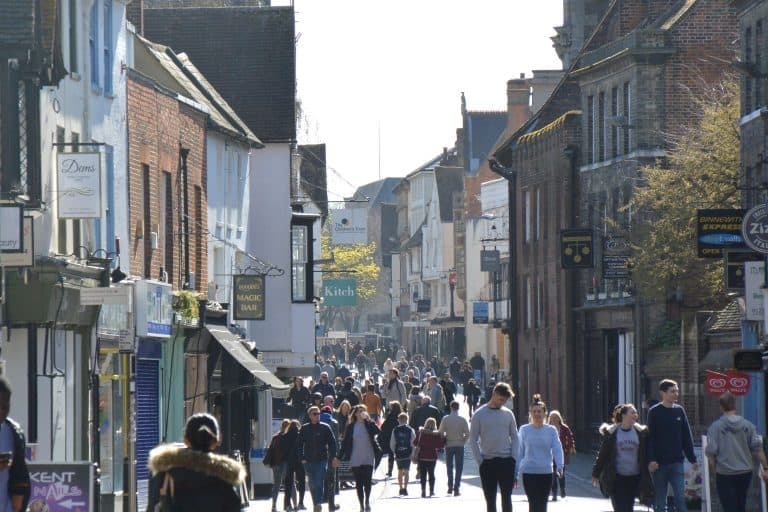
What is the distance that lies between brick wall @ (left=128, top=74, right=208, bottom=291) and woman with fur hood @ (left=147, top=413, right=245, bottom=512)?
1933 centimetres

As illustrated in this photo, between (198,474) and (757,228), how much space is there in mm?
18680

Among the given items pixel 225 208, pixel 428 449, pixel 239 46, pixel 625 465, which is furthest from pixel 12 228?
pixel 239 46

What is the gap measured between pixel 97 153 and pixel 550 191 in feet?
120

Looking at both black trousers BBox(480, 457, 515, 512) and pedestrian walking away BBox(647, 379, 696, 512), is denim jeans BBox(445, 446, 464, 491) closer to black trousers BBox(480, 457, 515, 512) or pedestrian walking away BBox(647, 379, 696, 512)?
pedestrian walking away BBox(647, 379, 696, 512)

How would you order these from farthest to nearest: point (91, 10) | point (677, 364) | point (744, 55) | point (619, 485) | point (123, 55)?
point (677, 364) → point (744, 55) → point (123, 55) → point (91, 10) → point (619, 485)

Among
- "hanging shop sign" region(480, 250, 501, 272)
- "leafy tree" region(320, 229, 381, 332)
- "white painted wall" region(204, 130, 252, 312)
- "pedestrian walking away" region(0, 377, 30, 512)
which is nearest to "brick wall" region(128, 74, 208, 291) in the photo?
"white painted wall" region(204, 130, 252, 312)

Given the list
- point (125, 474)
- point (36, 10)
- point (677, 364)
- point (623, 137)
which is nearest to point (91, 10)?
point (36, 10)

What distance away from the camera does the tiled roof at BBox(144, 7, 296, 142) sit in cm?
5097

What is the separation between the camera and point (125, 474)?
964 inches

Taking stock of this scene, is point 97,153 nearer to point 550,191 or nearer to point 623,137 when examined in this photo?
point 623,137

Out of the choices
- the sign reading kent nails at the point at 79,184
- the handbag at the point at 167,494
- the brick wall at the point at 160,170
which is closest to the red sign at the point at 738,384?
the brick wall at the point at 160,170

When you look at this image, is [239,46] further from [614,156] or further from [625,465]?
[625,465]

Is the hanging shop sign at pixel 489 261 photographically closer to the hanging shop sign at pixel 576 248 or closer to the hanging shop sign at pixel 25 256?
the hanging shop sign at pixel 576 248

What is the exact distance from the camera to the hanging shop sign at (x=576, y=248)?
5184 centimetres
